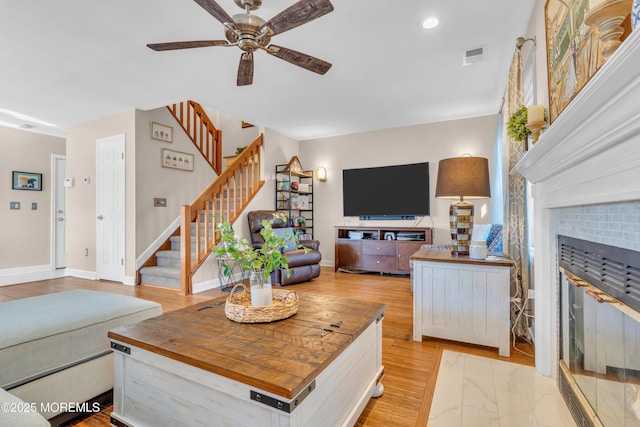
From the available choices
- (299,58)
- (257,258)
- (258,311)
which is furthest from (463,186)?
(258,311)

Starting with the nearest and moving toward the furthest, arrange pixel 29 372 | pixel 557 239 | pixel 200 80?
pixel 29 372 → pixel 557 239 → pixel 200 80

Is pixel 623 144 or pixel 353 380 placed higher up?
pixel 623 144

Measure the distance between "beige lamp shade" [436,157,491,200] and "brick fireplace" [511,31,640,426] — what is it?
464 millimetres

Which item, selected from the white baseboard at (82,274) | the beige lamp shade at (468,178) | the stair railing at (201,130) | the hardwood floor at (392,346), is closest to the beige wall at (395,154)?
the hardwood floor at (392,346)

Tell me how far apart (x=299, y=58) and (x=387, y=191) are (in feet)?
11.5

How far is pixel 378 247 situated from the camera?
198 inches

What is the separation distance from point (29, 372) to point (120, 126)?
408 centimetres

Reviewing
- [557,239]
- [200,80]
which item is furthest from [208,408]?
[200,80]

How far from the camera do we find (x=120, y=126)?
176 inches

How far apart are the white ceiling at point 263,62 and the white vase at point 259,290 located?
6.43 feet

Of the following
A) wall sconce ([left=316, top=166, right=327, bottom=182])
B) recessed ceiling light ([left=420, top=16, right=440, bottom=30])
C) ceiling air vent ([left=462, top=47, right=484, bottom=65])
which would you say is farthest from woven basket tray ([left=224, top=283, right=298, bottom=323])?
wall sconce ([left=316, top=166, right=327, bottom=182])

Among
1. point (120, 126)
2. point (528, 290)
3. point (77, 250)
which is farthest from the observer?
point (77, 250)

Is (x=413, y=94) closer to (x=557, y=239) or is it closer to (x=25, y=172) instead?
(x=557, y=239)

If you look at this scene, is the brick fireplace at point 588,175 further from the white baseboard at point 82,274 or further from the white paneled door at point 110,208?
the white baseboard at point 82,274
